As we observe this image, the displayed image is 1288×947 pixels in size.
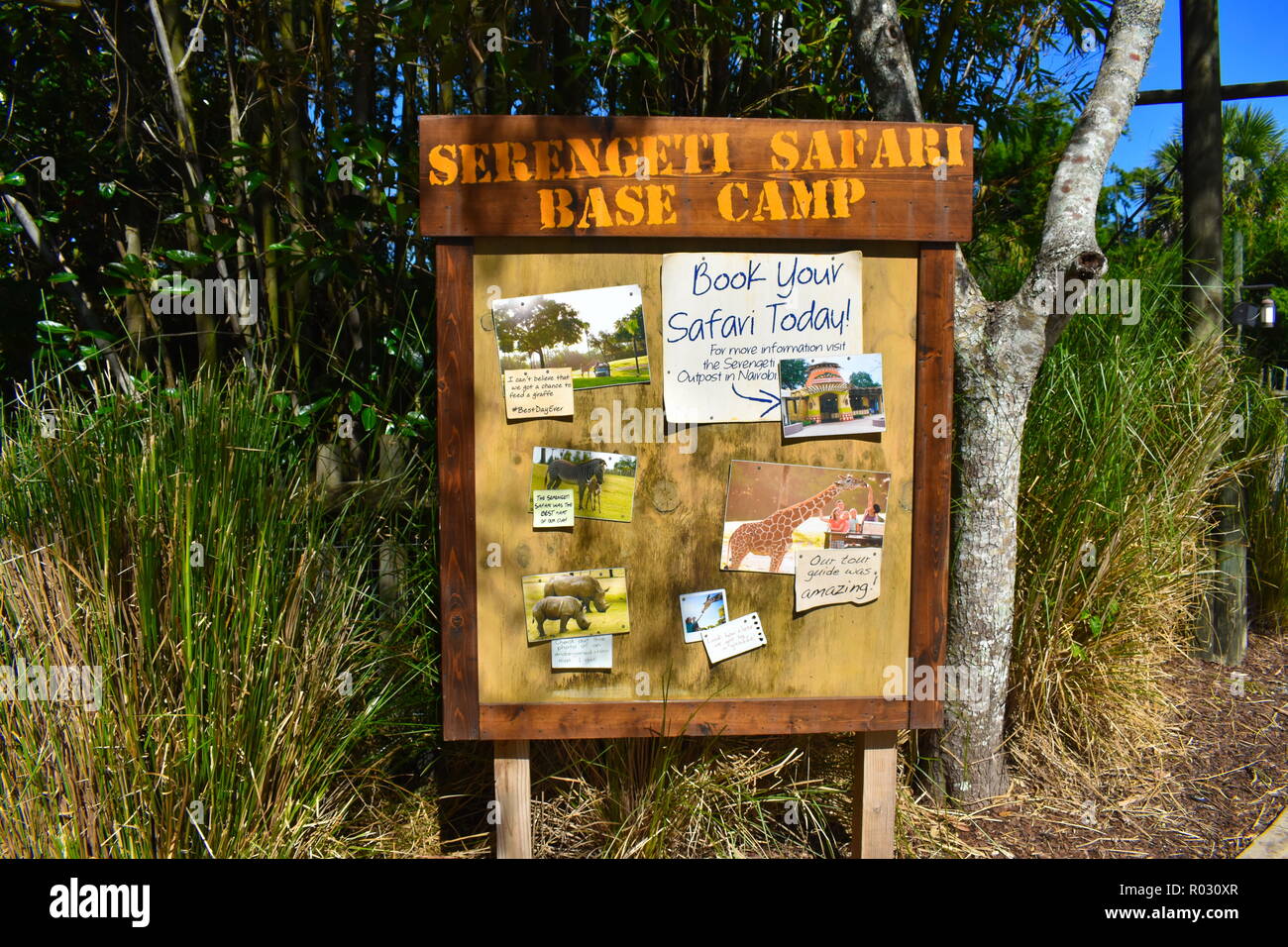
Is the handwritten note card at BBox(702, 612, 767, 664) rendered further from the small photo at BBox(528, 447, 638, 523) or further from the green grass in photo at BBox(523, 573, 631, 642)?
the small photo at BBox(528, 447, 638, 523)

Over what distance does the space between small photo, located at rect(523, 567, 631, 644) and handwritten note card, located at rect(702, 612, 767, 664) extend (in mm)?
276

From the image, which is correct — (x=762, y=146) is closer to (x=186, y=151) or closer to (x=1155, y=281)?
(x=186, y=151)

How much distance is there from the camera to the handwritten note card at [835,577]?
2803mm

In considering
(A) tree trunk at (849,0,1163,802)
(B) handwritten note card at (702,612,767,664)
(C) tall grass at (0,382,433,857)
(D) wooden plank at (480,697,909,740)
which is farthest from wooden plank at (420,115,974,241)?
(D) wooden plank at (480,697,909,740)

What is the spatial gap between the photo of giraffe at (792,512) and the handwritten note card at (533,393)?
0.57m

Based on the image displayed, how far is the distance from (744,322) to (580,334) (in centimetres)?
49

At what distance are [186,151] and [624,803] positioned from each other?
3.11 m

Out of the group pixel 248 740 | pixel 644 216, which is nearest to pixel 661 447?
pixel 644 216

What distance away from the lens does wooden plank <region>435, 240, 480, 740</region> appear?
8.80 ft

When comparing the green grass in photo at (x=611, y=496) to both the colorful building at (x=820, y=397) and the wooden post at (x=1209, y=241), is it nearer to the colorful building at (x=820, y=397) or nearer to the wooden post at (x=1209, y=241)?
the colorful building at (x=820, y=397)

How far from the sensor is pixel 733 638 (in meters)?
2.80

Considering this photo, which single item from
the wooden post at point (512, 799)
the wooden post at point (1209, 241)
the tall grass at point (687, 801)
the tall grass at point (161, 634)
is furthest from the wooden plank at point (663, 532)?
the wooden post at point (1209, 241)

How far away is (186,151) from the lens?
3752mm

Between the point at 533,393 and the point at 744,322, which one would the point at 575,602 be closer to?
the point at 533,393
